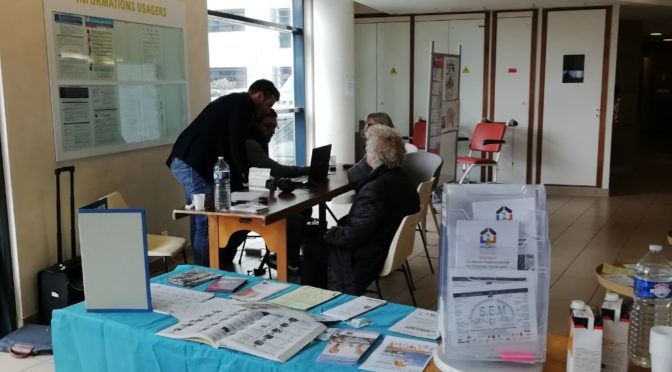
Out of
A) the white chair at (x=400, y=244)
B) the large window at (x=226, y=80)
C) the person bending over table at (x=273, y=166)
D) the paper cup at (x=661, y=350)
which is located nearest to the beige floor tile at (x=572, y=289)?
the white chair at (x=400, y=244)

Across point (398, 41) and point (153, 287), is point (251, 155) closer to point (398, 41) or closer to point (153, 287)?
point (153, 287)

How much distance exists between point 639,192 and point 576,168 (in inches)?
41.4

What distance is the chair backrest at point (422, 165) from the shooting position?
537 cm

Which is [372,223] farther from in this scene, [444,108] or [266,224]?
[444,108]

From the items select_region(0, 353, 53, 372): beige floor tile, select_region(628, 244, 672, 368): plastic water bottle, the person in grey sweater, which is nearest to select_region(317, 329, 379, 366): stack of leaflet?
select_region(628, 244, 672, 368): plastic water bottle

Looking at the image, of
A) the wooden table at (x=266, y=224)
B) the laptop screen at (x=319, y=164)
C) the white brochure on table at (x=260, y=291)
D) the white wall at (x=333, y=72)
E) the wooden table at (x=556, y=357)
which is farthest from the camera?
the white wall at (x=333, y=72)

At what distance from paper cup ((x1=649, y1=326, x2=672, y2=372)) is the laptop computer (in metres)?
3.23

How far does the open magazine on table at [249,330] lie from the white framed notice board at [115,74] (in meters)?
2.53

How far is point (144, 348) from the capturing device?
77.0 inches

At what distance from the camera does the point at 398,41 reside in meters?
8.91

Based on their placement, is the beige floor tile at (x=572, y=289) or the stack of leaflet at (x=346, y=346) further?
the beige floor tile at (x=572, y=289)

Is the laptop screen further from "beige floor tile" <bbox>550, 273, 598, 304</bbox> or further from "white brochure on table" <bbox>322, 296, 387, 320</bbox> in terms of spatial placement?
"white brochure on table" <bbox>322, 296, 387, 320</bbox>

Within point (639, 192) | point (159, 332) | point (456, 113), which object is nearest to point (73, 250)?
point (159, 332)

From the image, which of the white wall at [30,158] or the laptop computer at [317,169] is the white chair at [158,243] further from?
the laptop computer at [317,169]
